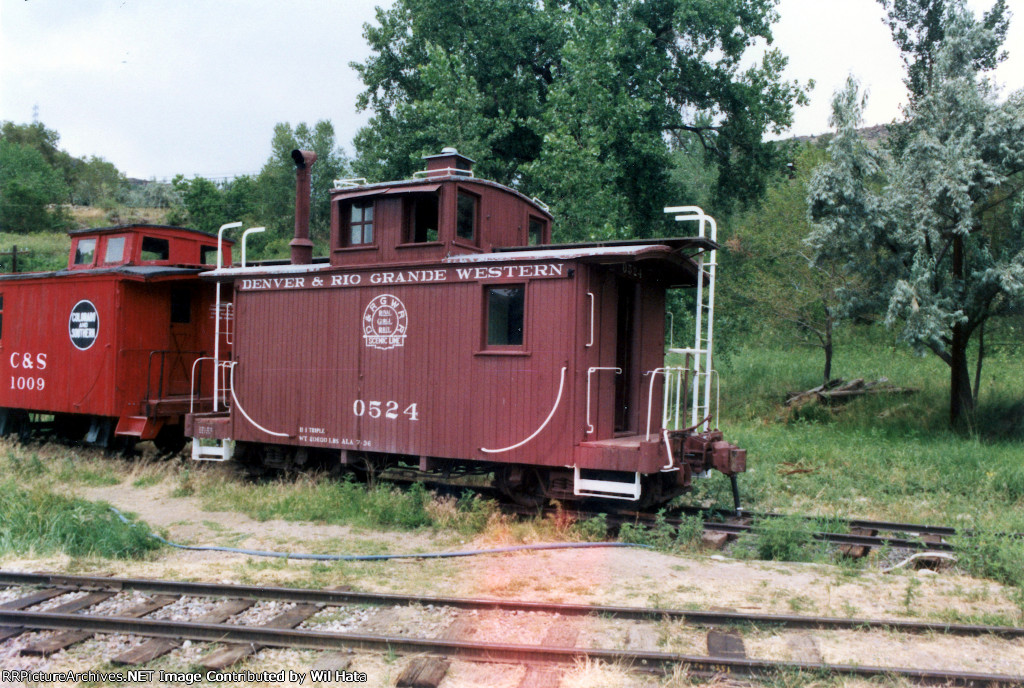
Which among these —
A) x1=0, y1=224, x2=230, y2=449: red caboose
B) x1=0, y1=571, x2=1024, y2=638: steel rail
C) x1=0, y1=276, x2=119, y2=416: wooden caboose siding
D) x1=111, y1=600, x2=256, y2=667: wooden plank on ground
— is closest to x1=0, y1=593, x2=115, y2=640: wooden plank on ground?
x1=0, y1=571, x2=1024, y2=638: steel rail

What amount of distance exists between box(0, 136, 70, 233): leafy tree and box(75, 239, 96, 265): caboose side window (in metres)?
27.3

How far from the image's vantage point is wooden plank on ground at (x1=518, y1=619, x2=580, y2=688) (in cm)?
507

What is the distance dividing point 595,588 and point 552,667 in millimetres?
1727

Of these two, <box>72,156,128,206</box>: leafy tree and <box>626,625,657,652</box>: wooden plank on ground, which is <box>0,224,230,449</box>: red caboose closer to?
<box>626,625,657,652</box>: wooden plank on ground

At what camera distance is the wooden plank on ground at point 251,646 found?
5352 mm

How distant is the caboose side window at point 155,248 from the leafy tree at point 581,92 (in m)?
Result: 7.63

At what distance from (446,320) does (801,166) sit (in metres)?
18.1

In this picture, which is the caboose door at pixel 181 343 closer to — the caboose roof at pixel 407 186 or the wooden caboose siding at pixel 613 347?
the caboose roof at pixel 407 186

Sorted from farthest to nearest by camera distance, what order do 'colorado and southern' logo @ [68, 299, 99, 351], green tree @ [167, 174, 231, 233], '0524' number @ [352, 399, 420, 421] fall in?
green tree @ [167, 174, 231, 233], 'colorado and southern' logo @ [68, 299, 99, 351], '0524' number @ [352, 399, 420, 421]

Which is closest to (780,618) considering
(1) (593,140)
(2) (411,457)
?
(2) (411,457)

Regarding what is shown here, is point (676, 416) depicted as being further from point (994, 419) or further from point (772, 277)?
point (772, 277)

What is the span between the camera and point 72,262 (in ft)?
50.2

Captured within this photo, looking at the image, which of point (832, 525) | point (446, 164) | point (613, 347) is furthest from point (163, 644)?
point (832, 525)

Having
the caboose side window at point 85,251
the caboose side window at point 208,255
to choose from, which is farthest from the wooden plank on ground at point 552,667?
the caboose side window at point 85,251
